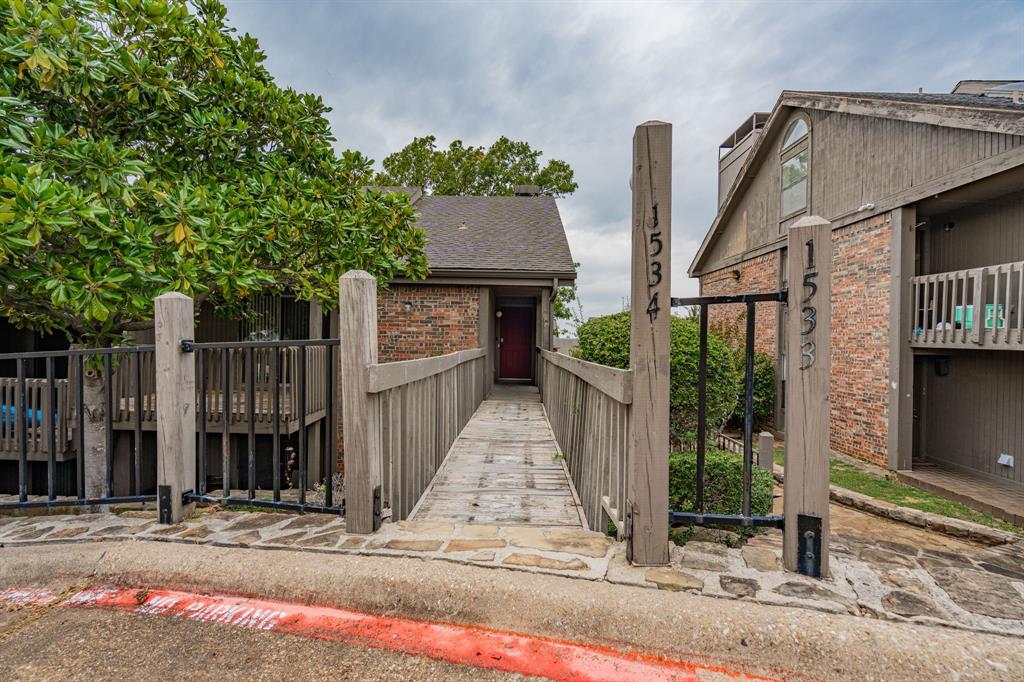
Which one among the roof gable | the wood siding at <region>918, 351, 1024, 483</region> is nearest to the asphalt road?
the roof gable

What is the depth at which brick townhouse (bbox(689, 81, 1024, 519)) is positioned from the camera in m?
6.77

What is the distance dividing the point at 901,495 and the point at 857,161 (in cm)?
595

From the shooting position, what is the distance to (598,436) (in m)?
3.39

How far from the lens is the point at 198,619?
2.11 meters

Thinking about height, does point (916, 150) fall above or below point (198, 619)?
Answer: above

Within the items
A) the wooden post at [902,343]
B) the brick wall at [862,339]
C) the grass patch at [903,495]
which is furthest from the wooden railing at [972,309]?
A: the grass patch at [903,495]

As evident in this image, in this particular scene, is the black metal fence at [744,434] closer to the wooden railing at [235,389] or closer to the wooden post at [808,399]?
the wooden post at [808,399]

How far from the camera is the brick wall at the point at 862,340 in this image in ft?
27.1

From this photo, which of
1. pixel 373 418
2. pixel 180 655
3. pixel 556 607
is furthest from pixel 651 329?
pixel 180 655

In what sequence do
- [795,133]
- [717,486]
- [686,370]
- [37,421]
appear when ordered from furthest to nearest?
[795,133], [37,421], [686,370], [717,486]

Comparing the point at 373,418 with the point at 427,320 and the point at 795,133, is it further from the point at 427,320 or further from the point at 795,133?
the point at 795,133

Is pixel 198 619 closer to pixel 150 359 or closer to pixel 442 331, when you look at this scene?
pixel 150 359

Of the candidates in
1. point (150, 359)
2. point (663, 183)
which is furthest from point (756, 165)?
point (150, 359)

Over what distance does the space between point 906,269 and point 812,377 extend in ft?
25.8
